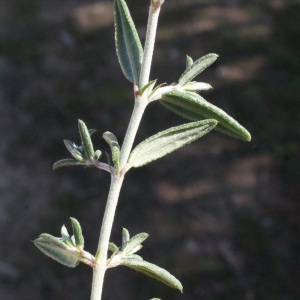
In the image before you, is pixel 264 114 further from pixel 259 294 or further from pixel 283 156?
pixel 259 294

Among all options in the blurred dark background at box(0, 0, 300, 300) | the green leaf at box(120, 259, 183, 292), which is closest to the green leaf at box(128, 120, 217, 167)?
the green leaf at box(120, 259, 183, 292)

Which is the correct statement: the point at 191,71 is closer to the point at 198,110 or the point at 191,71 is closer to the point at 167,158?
the point at 198,110

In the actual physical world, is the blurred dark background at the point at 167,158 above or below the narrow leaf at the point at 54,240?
above

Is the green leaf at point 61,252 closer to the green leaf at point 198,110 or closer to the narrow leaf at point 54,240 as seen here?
the narrow leaf at point 54,240

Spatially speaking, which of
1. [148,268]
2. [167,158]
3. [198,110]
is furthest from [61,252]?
[167,158]

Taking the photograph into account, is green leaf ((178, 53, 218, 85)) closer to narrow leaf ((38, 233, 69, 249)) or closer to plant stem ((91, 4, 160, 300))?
plant stem ((91, 4, 160, 300))

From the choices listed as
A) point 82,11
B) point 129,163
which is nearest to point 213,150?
point 82,11

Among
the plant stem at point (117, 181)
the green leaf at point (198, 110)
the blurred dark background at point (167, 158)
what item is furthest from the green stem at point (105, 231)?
the blurred dark background at point (167, 158)
